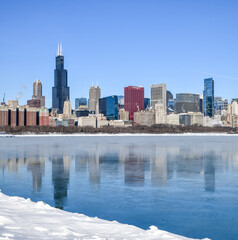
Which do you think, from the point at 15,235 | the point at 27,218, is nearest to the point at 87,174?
the point at 27,218

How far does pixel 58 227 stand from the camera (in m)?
11.9

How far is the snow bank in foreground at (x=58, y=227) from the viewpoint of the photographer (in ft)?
35.5

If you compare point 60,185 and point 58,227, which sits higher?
point 58,227

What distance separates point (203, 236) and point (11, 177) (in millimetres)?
18598

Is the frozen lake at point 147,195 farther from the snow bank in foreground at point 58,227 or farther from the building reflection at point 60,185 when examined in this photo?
the snow bank in foreground at point 58,227

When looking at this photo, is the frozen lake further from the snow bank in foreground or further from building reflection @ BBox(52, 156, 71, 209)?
the snow bank in foreground

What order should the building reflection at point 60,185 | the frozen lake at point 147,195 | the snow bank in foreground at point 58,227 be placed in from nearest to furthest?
the snow bank in foreground at point 58,227 → the frozen lake at point 147,195 → the building reflection at point 60,185

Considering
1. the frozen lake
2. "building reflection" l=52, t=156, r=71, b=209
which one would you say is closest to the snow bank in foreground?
the frozen lake

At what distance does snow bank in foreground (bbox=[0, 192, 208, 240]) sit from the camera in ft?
35.5

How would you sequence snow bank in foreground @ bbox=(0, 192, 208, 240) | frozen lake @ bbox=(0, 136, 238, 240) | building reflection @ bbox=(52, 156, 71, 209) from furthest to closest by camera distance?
building reflection @ bbox=(52, 156, 71, 209) → frozen lake @ bbox=(0, 136, 238, 240) → snow bank in foreground @ bbox=(0, 192, 208, 240)

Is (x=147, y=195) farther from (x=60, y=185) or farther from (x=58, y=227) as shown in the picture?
(x=58, y=227)

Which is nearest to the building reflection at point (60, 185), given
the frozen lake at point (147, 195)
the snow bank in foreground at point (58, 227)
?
the frozen lake at point (147, 195)

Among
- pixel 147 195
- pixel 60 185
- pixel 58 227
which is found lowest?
pixel 60 185

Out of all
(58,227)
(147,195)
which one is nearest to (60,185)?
(147,195)
